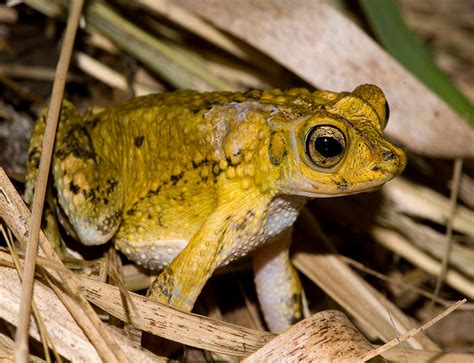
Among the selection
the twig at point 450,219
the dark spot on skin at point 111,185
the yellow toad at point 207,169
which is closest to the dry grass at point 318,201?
the twig at point 450,219

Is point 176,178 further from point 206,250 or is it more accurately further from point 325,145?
point 325,145

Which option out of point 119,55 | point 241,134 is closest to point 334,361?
point 241,134

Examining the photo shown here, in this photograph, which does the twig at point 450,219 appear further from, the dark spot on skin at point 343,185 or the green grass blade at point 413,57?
the dark spot on skin at point 343,185

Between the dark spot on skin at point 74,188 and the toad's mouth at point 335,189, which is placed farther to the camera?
the dark spot on skin at point 74,188

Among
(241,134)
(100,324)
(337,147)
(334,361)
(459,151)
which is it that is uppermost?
(459,151)

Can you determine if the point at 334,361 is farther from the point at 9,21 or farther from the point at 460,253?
the point at 9,21

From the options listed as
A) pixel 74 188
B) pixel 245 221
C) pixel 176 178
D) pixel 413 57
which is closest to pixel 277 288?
pixel 245 221
